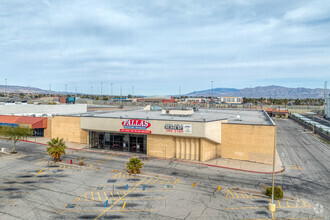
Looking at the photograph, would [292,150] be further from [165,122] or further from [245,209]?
[245,209]

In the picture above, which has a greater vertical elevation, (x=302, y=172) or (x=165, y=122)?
(x=165, y=122)

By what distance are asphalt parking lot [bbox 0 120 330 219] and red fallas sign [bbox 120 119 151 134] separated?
6.22 metres

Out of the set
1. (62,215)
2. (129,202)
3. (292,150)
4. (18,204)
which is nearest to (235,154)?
(292,150)

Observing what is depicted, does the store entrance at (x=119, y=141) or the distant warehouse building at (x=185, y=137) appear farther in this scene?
the store entrance at (x=119, y=141)

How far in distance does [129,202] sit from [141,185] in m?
4.46

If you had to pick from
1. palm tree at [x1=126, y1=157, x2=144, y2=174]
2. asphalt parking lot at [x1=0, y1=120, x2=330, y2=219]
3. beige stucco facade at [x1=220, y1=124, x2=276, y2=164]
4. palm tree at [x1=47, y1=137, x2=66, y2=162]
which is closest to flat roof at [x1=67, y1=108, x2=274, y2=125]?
beige stucco facade at [x1=220, y1=124, x2=276, y2=164]

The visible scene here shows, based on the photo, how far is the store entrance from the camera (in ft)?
138

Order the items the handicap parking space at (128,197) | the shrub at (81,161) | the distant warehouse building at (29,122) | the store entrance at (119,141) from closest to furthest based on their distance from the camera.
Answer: the handicap parking space at (128,197), the shrub at (81,161), the store entrance at (119,141), the distant warehouse building at (29,122)

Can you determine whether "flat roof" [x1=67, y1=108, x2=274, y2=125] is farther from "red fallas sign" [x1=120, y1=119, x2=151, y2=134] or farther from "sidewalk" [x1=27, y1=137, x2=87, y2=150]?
"sidewalk" [x1=27, y1=137, x2=87, y2=150]

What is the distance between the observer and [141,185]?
26.4 m

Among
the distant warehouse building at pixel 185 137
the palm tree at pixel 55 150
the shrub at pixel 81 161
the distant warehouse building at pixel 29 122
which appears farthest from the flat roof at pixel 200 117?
the palm tree at pixel 55 150

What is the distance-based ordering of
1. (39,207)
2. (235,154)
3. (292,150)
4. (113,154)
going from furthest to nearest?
1. (292,150)
2. (113,154)
3. (235,154)
4. (39,207)

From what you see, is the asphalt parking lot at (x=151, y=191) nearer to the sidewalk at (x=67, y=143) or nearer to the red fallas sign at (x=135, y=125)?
the red fallas sign at (x=135, y=125)

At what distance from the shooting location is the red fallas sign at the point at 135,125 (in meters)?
40.0
